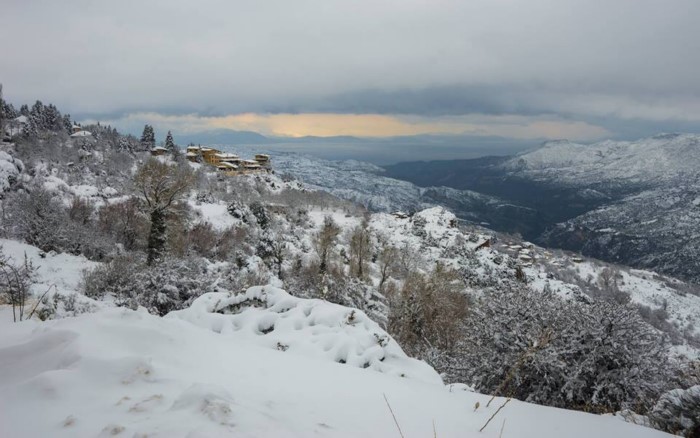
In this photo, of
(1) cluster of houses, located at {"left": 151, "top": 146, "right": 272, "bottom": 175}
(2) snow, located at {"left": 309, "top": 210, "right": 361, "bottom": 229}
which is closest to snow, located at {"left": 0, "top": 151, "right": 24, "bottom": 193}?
(2) snow, located at {"left": 309, "top": 210, "right": 361, "bottom": 229}

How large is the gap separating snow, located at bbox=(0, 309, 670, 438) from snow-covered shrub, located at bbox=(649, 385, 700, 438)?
2.55 ft

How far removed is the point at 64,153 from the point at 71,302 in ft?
226

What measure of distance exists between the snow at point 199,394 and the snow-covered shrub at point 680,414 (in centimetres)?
78

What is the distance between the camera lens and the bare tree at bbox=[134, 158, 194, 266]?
18.3 meters

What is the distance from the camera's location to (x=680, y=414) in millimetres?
4645

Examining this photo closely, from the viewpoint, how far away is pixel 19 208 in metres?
23.5

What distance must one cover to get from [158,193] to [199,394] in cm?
1818

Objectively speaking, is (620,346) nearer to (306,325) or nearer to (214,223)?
(306,325)

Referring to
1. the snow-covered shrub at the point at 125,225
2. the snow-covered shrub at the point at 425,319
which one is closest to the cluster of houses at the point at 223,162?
the snow-covered shrub at the point at 125,225

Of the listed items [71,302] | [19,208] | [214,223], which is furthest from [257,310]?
[214,223]

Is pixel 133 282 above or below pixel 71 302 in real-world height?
below

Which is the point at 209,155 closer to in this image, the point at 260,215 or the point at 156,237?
the point at 260,215

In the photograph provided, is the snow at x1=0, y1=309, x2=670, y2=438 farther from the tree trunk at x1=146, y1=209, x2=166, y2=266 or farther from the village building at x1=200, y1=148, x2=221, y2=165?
the village building at x1=200, y1=148, x2=221, y2=165

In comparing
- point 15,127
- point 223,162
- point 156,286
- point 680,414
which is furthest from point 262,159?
point 680,414
